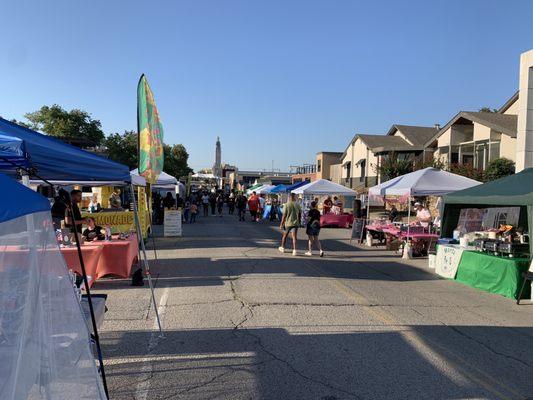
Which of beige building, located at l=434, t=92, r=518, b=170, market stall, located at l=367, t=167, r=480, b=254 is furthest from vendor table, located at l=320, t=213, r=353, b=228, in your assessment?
market stall, located at l=367, t=167, r=480, b=254

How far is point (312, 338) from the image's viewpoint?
19.2 feet

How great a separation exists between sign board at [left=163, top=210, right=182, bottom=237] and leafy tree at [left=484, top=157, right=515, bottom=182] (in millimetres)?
16189

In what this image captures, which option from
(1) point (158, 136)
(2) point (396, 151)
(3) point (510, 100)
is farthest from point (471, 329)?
(2) point (396, 151)

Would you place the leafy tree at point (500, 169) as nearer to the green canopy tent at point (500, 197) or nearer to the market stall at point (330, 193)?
the market stall at point (330, 193)

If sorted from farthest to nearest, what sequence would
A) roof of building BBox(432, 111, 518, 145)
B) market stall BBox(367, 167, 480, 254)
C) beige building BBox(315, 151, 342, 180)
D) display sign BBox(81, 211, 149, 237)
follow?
beige building BBox(315, 151, 342, 180) < roof of building BBox(432, 111, 518, 145) < display sign BBox(81, 211, 149, 237) < market stall BBox(367, 167, 480, 254)

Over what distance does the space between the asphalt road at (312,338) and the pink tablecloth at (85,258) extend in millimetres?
395

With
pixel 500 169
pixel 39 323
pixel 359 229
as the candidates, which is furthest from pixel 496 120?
pixel 39 323

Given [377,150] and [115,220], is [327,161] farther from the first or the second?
[115,220]

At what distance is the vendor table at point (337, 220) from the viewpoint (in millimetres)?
24938

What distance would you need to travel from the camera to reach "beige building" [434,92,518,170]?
2681 centimetres

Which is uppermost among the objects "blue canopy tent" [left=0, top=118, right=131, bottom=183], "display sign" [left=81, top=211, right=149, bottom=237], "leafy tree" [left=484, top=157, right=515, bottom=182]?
"leafy tree" [left=484, top=157, right=515, bottom=182]

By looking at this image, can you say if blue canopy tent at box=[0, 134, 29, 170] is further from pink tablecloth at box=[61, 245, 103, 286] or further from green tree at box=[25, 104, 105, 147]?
green tree at box=[25, 104, 105, 147]

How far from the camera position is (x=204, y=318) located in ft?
21.9

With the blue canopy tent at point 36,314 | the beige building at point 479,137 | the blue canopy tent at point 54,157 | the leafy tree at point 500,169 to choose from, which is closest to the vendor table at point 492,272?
the blue canopy tent at point 54,157
